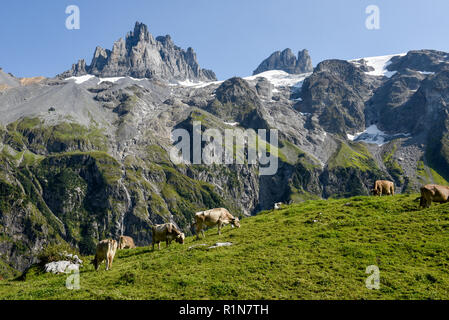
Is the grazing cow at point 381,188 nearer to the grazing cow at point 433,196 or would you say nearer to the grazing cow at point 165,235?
the grazing cow at point 433,196

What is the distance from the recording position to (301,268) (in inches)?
807

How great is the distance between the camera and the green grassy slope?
17.6 metres

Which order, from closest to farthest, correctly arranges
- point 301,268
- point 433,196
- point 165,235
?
1. point 301,268
2. point 433,196
3. point 165,235

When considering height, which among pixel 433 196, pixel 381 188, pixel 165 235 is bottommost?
pixel 165 235

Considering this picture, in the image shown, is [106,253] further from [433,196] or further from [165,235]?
[433,196]

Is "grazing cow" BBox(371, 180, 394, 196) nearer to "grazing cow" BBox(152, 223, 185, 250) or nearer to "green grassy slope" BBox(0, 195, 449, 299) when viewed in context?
"green grassy slope" BBox(0, 195, 449, 299)

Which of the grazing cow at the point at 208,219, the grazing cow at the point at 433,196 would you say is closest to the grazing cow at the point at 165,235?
the grazing cow at the point at 208,219

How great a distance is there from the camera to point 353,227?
2753cm

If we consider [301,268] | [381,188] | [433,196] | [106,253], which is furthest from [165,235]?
[381,188]

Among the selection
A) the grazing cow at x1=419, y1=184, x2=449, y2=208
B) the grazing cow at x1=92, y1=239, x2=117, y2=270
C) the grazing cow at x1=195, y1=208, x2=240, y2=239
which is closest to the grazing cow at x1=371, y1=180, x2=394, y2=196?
the grazing cow at x1=419, y1=184, x2=449, y2=208

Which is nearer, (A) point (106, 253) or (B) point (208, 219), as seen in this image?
(A) point (106, 253)

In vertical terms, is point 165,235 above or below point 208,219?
below
